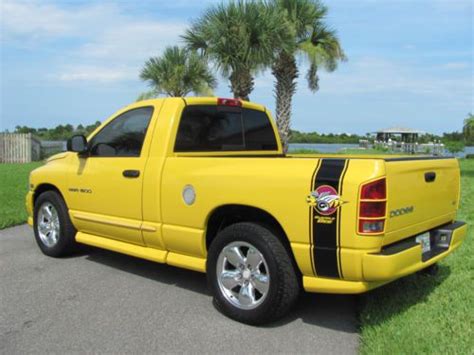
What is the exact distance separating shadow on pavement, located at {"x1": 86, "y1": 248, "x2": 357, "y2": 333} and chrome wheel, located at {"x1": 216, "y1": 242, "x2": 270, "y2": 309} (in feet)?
0.95

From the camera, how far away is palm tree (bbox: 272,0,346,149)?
1802cm

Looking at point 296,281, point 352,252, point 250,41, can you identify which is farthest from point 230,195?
point 250,41

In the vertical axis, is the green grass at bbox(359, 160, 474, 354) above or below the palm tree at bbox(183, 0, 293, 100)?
below

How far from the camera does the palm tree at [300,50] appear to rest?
59.1ft

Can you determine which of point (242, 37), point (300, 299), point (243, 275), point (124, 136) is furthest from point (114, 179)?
point (242, 37)

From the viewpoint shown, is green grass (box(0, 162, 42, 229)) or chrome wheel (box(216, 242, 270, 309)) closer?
chrome wheel (box(216, 242, 270, 309))

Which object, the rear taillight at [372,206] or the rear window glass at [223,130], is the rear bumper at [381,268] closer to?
the rear taillight at [372,206]

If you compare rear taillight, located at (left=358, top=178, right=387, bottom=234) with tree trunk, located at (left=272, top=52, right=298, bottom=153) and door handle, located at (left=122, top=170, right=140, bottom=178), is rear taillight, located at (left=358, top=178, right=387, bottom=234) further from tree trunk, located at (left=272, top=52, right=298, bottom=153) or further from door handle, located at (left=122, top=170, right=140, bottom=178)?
tree trunk, located at (left=272, top=52, right=298, bottom=153)

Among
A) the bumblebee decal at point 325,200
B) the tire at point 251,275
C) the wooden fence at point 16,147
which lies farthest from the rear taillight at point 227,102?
the wooden fence at point 16,147

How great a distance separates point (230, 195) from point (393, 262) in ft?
4.63

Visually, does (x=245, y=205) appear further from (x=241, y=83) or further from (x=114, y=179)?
(x=241, y=83)

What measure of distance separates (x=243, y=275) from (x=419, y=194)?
1587 mm

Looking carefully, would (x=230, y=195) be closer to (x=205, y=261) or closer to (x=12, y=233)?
(x=205, y=261)

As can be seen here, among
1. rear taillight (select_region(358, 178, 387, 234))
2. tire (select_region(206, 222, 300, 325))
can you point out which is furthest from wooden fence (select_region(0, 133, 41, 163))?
rear taillight (select_region(358, 178, 387, 234))
